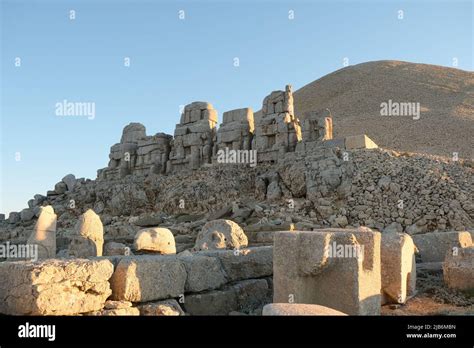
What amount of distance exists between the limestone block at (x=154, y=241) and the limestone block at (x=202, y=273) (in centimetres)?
177

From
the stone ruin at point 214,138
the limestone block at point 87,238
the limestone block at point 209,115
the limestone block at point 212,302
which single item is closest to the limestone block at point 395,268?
the limestone block at point 212,302

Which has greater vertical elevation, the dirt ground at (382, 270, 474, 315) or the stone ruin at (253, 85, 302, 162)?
the stone ruin at (253, 85, 302, 162)

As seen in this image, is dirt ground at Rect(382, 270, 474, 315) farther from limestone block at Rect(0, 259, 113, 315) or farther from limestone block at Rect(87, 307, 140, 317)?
limestone block at Rect(0, 259, 113, 315)

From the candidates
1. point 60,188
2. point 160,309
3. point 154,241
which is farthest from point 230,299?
point 60,188

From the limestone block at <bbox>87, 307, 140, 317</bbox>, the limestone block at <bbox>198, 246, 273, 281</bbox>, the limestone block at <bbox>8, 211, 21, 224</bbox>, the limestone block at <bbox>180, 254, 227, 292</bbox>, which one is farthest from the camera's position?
the limestone block at <bbox>8, 211, 21, 224</bbox>

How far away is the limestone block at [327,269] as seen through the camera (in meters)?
5.31

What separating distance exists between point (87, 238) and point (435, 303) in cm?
593

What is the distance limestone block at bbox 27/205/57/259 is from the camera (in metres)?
8.55

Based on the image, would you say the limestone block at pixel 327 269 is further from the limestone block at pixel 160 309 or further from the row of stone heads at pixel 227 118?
the row of stone heads at pixel 227 118

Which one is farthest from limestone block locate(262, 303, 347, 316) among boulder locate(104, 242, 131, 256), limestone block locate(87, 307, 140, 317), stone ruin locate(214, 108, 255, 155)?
stone ruin locate(214, 108, 255, 155)

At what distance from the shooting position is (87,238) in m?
8.33

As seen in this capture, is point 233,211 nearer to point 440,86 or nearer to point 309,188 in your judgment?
point 309,188

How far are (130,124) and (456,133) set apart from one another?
22307 millimetres

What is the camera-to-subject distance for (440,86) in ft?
150
